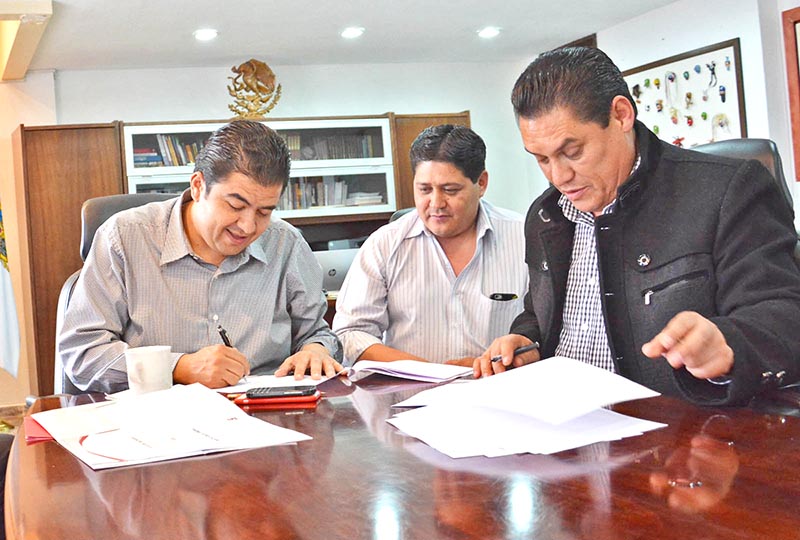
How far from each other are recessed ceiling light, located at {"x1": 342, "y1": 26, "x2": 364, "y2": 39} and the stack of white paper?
4.76 meters

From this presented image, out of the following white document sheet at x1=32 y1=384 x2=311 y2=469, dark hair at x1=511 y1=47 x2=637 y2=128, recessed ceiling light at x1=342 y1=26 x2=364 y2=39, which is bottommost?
white document sheet at x1=32 y1=384 x2=311 y2=469

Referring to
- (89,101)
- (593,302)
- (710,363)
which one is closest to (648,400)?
(710,363)

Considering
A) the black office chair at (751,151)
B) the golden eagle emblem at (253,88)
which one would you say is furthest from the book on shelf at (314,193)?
the black office chair at (751,151)

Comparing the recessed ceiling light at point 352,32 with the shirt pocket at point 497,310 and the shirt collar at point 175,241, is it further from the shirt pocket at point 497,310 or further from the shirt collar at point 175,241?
the shirt collar at point 175,241

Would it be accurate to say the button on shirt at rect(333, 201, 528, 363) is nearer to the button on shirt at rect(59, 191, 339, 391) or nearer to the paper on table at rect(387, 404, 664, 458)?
the button on shirt at rect(59, 191, 339, 391)

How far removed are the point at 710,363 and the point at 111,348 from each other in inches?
49.5

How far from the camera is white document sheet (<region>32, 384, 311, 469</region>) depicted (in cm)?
117

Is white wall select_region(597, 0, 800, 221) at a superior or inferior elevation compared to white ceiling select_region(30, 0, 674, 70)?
inferior

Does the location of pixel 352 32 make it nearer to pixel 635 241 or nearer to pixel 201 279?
pixel 201 279

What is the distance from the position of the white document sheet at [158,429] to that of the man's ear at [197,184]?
27.6 inches

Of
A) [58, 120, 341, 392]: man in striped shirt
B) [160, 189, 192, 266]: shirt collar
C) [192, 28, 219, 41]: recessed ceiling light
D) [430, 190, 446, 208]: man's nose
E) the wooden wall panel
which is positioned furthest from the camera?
the wooden wall panel

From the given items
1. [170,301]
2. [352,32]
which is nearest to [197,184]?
[170,301]

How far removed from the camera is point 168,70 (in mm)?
6609

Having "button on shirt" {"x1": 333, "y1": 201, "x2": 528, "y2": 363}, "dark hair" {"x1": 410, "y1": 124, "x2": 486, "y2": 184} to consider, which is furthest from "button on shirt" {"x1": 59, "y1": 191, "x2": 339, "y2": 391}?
"dark hair" {"x1": 410, "y1": 124, "x2": 486, "y2": 184}
